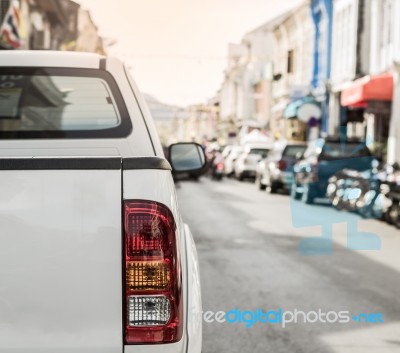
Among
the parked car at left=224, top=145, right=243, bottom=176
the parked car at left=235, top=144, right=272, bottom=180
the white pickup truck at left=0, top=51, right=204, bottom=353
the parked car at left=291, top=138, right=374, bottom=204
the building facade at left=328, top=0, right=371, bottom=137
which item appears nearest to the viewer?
the white pickup truck at left=0, top=51, right=204, bottom=353

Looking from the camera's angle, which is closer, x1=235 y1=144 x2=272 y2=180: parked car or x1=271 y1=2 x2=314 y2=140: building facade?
x1=235 y1=144 x2=272 y2=180: parked car

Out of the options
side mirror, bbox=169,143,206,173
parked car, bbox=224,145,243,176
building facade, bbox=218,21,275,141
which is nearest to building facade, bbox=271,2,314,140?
parked car, bbox=224,145,243,176

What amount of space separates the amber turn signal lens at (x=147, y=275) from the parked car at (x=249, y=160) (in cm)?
3077

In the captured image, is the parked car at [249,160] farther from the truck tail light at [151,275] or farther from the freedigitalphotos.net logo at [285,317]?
the truck tail light at [151,275]

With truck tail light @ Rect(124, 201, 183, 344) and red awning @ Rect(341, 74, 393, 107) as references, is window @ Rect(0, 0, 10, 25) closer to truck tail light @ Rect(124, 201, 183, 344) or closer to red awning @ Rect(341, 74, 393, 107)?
red awning @ Rect(341, 74, 393, 107)

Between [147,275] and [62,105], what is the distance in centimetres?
235

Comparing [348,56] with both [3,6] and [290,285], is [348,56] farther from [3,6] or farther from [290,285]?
[290,285]

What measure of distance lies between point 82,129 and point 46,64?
41cm

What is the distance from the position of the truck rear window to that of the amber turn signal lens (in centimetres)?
123

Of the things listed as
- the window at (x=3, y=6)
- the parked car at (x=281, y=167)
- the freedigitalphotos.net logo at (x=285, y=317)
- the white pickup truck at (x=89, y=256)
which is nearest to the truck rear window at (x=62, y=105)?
the white pickup truck at (x=89, y=256)

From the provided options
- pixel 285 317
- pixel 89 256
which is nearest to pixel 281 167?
pixel 285 317

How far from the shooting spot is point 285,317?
662cm

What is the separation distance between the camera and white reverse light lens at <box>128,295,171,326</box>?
253 cm

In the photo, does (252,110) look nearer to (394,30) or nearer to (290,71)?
(290,71)
